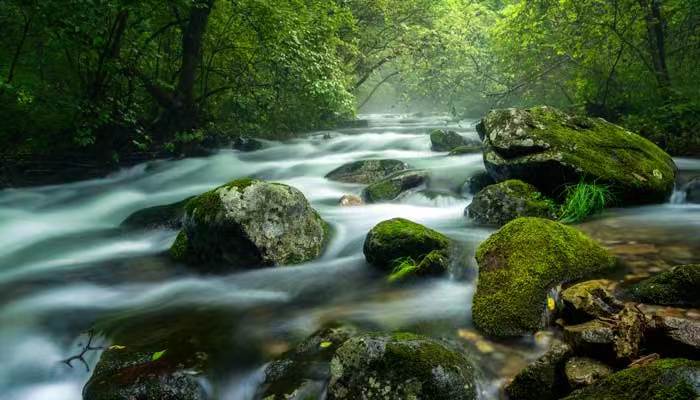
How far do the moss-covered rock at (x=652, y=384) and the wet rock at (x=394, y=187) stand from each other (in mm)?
6804

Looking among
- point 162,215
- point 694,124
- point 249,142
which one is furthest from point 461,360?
point 249,142

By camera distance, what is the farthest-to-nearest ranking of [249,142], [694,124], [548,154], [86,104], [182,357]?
1. [249,142]
2. [694,124]
3. [86,104]
4. [548,154]
5. [182,357]

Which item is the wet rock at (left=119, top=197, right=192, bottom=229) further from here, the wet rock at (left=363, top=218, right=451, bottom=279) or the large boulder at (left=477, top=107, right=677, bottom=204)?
the large boulder at (left=477, top=107, right=677, bottom=204)

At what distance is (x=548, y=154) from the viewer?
6.99 m

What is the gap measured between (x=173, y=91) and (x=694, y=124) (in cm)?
1185

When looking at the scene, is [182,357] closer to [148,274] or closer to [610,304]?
[148,274]

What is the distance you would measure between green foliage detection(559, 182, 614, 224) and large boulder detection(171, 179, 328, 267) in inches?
133

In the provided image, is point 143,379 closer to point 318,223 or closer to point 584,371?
point 584,371

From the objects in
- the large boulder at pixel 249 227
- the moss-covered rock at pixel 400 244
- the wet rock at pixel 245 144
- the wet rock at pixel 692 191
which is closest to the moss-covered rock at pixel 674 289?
the moss-covered rock at pixel 400 244

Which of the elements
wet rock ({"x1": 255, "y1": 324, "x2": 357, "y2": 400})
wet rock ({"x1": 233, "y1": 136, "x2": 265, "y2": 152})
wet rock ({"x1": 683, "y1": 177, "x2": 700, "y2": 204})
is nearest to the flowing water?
wet rock ({"x1": 255, "y1": 324, "x2": 357, "y2": 400})

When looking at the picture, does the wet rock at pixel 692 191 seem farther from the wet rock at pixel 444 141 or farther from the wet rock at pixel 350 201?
the wet rock at pixel 444 141

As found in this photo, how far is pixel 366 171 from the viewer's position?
11672 millimetres

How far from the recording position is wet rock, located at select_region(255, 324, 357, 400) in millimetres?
3305

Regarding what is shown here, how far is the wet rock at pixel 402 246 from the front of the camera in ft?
17.6
